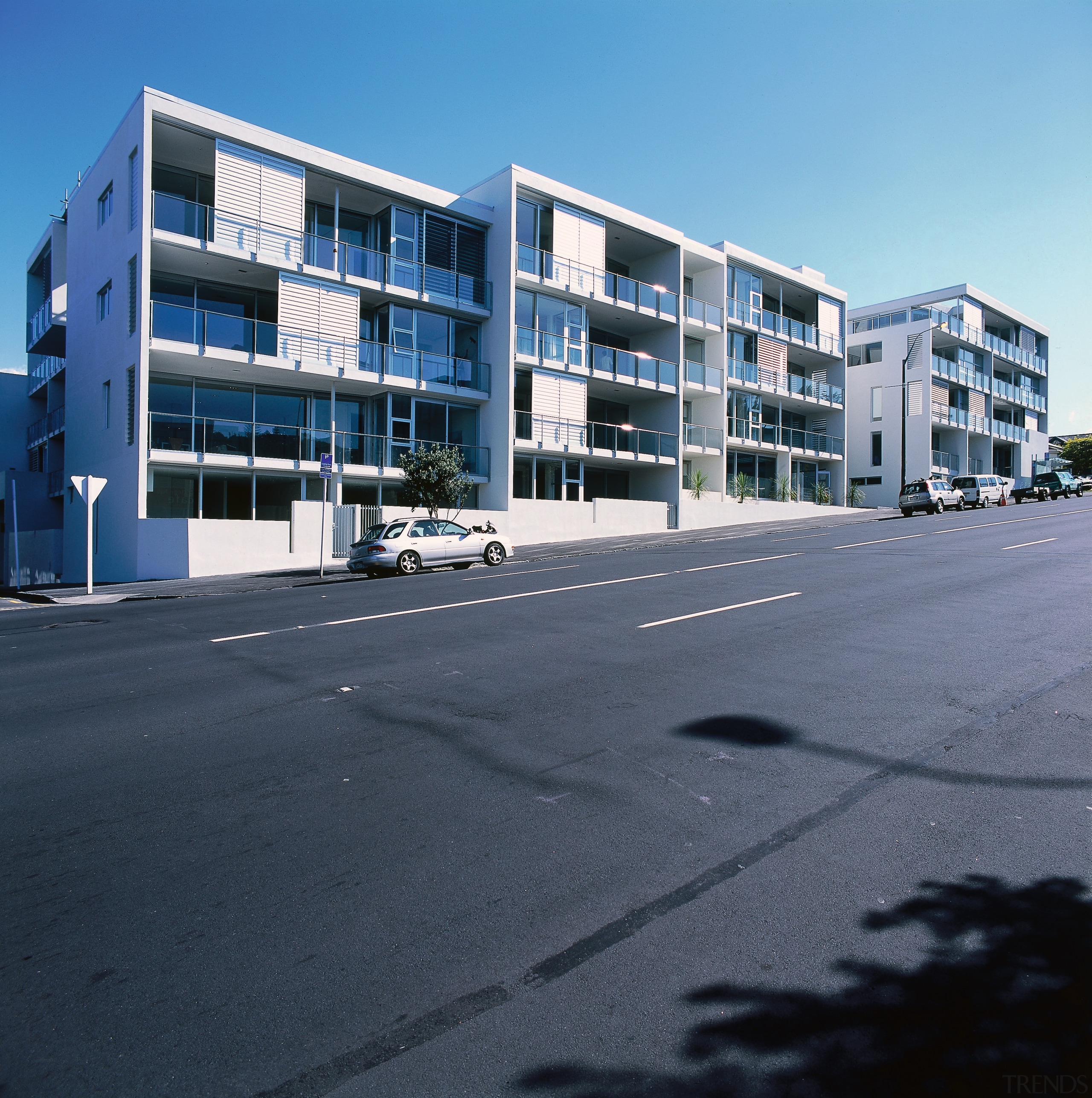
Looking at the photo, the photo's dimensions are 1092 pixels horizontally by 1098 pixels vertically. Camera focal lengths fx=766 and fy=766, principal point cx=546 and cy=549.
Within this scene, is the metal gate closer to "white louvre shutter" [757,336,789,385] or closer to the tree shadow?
the tree shadow

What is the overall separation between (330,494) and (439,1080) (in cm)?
2445

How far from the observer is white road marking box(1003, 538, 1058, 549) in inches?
687

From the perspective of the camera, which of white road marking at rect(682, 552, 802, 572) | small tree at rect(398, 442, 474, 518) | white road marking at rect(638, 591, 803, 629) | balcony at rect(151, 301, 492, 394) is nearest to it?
white road marking at rect(638, 591, 803, 629)

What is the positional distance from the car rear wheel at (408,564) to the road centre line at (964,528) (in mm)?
10494

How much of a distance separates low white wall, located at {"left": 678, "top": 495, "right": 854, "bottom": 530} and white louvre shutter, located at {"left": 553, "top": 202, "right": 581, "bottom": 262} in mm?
11412

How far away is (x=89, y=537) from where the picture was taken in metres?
16.8

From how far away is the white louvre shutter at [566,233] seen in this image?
3003 centimetres

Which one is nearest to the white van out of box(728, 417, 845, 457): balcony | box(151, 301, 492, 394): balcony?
box(728, 417, 845, 457): balcony

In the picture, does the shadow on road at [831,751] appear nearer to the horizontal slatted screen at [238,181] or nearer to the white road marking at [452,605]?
the white road marking at [452,605]

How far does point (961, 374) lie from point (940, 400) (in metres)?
4.41

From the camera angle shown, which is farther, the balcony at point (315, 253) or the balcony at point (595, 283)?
the balcony at point (595, 283)

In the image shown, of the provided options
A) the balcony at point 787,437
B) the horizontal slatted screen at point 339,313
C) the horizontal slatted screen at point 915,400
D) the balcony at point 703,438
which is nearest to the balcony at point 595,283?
the balcony at point 703,438

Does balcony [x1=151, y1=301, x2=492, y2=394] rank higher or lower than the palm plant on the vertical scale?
higher

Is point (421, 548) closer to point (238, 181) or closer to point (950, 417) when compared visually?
point (238, 181)
